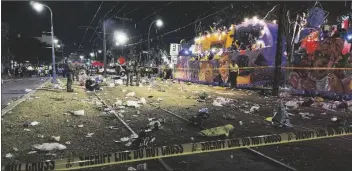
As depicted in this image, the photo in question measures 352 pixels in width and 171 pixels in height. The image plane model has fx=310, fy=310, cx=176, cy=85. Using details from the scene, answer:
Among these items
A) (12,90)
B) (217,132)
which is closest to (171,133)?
(217,132)

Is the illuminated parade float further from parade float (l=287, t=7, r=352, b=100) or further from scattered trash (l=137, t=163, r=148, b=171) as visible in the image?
scattered trash (l=137, t=163, r=148, b=171)

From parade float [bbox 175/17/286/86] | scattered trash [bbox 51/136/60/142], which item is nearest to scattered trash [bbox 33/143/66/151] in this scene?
scattered trash [bbox 51/136/60/142]

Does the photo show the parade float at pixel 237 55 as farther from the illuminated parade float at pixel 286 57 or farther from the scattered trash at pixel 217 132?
the scattered trash at pixel 217 132

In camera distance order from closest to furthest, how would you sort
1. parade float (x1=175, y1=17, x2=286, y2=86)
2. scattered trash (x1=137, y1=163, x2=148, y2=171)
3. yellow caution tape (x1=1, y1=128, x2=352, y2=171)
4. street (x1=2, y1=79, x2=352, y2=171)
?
1. yellow caution tape (x1=1, y1=128, x2=352, y2=171)
2. scattered trash (x1=137, y1=163, x2=148, y2=171)
3. street (x1=2, y1=79, x2=352, y2=171)
4. parade float (x1=175, y1=17, x2=286, y2=86)

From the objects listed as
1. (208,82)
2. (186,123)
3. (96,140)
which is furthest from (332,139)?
(208,82)

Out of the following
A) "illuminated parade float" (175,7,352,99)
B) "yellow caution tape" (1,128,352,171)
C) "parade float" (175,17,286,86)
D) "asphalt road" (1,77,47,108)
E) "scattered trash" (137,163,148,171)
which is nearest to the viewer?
"yellow caution tape" (1,128,352,171)

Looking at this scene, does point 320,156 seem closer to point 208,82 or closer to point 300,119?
point 300,119

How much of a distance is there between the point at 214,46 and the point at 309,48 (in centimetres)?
1375

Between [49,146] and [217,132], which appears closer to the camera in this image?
[49,146]

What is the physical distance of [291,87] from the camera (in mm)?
16688

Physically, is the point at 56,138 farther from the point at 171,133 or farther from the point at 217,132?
the point at 217,132

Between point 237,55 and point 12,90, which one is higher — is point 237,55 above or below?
above

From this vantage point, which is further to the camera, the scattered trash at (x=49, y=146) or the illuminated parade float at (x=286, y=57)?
the illuminated parade float at (x=286, y=57)

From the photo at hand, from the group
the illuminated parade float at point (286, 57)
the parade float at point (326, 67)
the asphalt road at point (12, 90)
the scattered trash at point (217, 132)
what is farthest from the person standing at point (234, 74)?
the scattered trash at point (217, 132)
